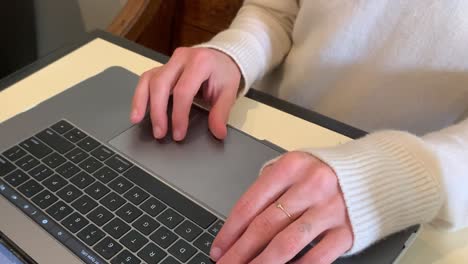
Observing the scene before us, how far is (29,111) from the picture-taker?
57 centimetres

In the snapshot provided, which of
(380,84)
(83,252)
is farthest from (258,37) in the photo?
(83,252)

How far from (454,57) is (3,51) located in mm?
1219

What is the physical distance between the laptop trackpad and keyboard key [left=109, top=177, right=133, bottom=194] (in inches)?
1.1

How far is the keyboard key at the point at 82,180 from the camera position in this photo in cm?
49

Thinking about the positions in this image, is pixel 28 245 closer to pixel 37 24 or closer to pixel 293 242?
pixel 293 242

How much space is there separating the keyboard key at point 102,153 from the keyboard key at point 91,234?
85mm

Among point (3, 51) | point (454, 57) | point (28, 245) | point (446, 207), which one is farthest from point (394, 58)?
point (3, 51)

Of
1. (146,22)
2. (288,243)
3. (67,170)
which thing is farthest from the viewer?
(146,22)

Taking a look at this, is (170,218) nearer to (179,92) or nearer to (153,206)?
(153,206)

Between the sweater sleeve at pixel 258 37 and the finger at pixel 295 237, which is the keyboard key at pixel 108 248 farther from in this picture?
the sweater sleeve at pixel 258 37

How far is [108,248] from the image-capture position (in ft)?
1.43

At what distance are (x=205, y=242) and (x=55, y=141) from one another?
19cm

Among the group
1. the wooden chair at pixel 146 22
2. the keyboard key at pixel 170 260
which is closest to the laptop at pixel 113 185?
the keyboard key at pixel 170 260

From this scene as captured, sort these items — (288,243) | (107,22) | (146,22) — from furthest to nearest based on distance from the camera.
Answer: (107,22), (146,22), (288,243)
